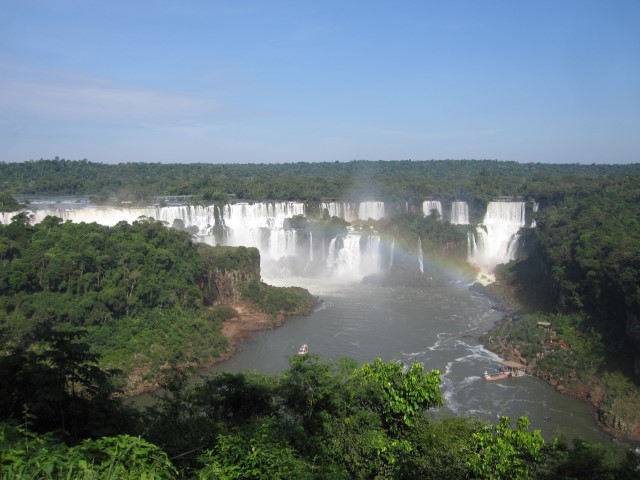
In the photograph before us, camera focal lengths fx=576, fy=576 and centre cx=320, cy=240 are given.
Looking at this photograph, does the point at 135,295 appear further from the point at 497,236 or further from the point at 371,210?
the point at 497,236

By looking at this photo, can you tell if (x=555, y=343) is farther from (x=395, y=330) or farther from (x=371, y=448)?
(x=371, y=448)

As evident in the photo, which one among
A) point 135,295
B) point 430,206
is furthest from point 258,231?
point 135,295

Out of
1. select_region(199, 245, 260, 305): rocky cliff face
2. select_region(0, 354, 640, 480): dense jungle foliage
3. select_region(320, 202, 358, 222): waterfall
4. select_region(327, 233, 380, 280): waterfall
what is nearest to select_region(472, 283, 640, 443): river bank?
select_region(0, 354, 640, 480): dense jungle foliage

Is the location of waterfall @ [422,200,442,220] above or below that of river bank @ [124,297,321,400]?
above

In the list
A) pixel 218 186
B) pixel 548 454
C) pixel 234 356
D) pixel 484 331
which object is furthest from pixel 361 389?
pixel 218 186

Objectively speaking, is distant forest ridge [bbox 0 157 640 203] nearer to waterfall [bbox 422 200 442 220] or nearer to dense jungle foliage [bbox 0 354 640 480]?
waterfall [bbox 422 200 442 220]

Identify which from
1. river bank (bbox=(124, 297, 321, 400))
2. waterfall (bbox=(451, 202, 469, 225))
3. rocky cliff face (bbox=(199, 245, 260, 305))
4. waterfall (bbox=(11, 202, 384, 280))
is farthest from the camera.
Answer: waterfall (bbox=(451, 202, 469, 225))

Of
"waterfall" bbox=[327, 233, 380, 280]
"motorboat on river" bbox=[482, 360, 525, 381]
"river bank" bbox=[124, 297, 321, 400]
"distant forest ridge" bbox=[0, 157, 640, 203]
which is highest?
"distant forest ridge" bbox=[0, 157, 640, 203]
